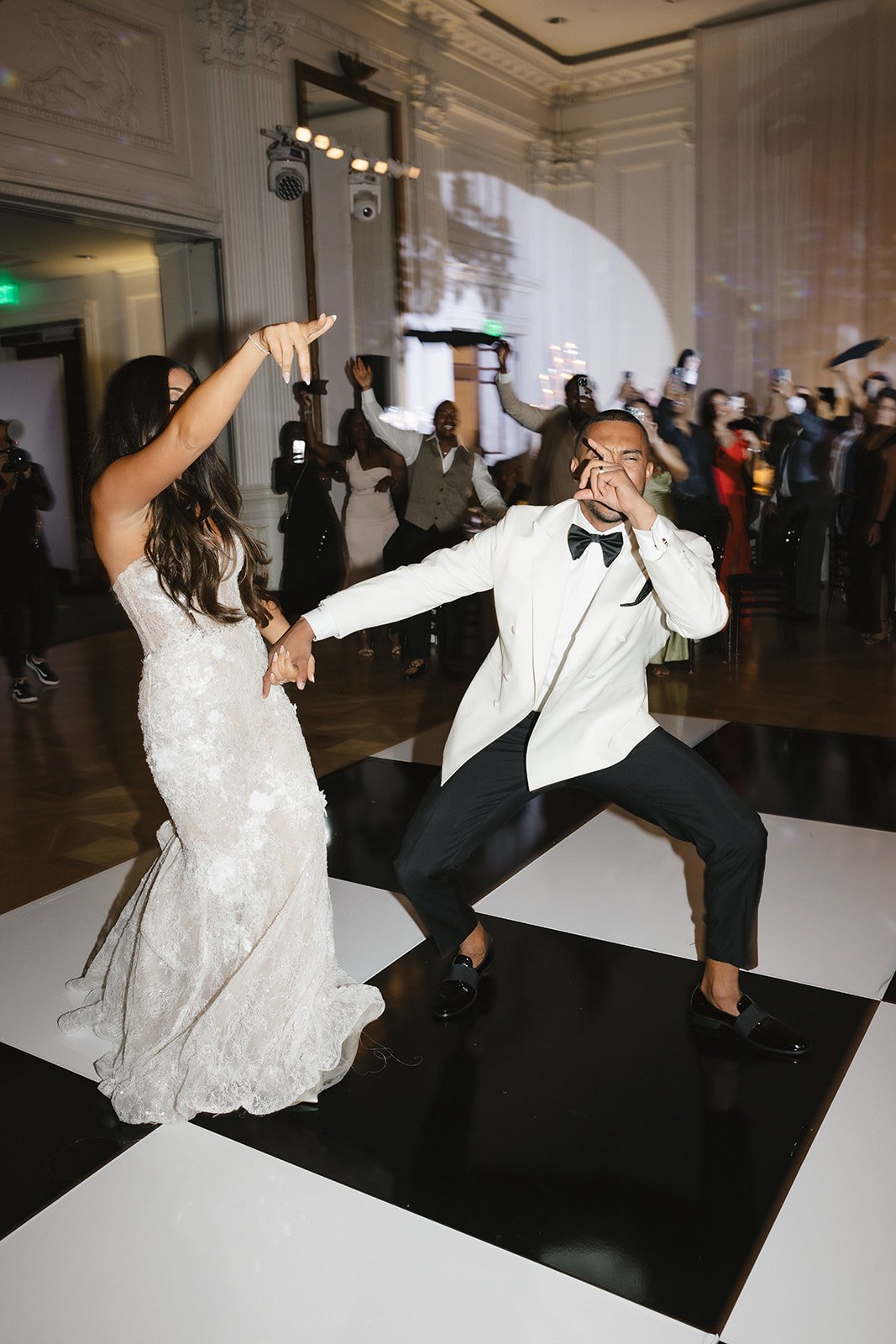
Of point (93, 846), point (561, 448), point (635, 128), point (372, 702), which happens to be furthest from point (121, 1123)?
point (635, 128)

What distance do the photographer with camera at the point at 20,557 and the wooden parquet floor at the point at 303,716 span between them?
11.3 inches

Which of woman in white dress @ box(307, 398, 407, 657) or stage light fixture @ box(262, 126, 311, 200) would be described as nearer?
woman in white dress @ box(307, 398, 407, 657)

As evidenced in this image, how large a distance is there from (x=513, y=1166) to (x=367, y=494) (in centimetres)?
501

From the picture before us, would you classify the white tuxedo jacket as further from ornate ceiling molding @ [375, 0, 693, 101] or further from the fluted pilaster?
ornate ceiling molding @ [375, 0, 693, 101]

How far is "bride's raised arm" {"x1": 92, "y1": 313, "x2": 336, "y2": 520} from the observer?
1564mm

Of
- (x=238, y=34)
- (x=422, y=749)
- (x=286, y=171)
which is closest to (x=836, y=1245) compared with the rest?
(x=422, y=749)

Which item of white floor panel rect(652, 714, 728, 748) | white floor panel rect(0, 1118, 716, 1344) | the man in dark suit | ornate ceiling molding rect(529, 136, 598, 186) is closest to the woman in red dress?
the man in dark suit

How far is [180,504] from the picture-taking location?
1892mm

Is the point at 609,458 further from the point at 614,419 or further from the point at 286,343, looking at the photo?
the point at 286,343

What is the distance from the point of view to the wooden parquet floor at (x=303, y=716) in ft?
11.1

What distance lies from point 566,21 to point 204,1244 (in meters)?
11.0

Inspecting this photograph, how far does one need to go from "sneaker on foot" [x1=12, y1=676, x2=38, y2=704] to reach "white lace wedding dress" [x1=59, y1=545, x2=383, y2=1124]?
3606 millimetres

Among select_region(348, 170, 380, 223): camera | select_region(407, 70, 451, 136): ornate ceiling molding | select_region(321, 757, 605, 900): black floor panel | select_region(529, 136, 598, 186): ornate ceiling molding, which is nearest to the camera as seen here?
select_region(321, 757, 605, 900): black floor panel

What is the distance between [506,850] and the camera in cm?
316
